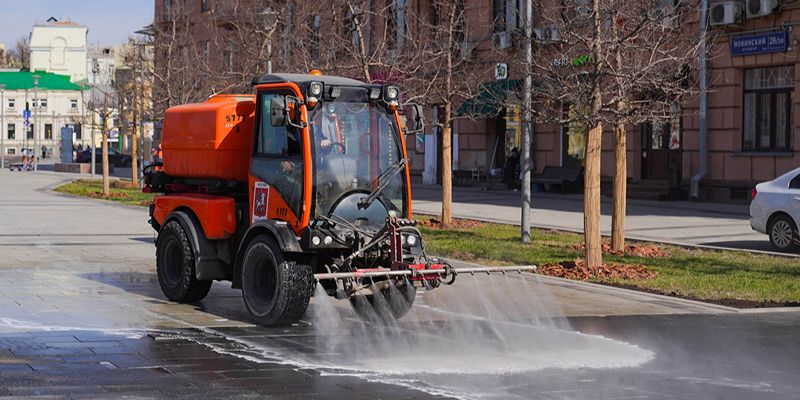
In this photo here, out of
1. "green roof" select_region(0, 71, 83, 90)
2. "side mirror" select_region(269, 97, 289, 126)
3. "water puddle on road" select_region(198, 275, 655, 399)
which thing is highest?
"green roof" select_region(0, 71, 83, 90)

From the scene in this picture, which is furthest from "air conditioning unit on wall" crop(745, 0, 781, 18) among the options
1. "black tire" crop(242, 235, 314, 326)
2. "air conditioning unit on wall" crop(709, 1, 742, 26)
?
"black tire" crop(242, 235, 314, 326)

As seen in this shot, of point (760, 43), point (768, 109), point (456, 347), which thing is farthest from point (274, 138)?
point (768, 109)

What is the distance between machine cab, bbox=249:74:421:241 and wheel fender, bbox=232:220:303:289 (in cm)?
14

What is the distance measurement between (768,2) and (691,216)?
6361 mm

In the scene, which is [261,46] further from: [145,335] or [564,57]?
[145,335]

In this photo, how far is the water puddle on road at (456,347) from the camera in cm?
970

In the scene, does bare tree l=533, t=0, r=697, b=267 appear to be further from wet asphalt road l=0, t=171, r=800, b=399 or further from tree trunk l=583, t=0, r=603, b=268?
wet asphalt road l=0, t=171, r=800, b=399

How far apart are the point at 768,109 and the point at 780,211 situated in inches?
467

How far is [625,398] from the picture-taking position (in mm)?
8820

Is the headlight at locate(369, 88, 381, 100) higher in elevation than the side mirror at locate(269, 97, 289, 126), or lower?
higher

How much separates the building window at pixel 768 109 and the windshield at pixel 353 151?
21.0 m

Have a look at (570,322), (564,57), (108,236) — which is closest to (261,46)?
(108,236)

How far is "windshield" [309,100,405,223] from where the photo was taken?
40.6 ft

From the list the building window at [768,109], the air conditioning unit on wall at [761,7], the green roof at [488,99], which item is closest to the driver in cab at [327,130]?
the green roof at [488,99]
